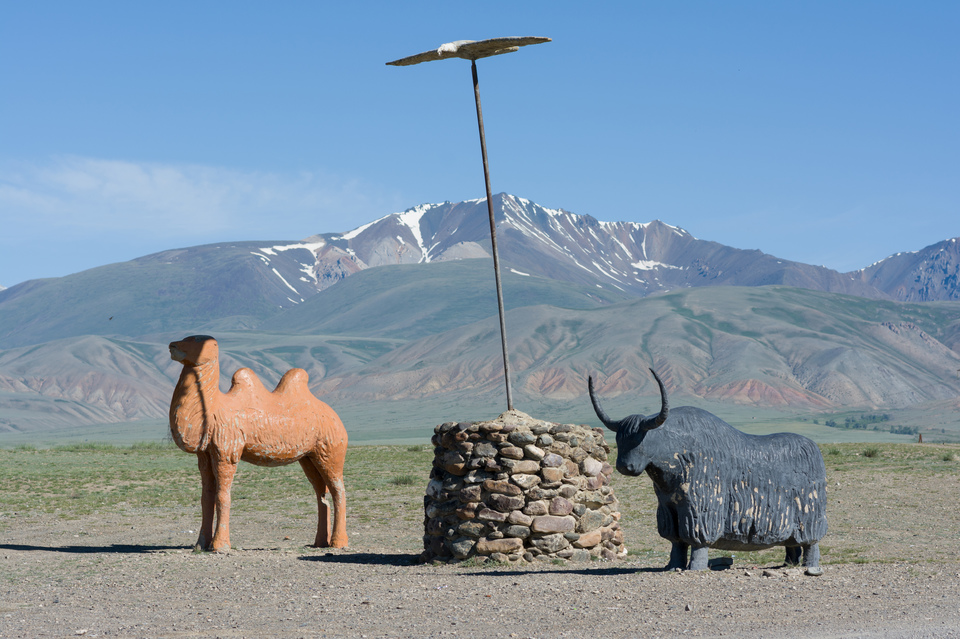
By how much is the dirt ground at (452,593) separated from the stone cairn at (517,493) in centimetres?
35

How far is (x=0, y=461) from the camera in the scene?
40.9m

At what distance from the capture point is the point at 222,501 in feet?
53.0

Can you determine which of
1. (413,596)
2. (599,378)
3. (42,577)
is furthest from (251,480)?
(599,378)

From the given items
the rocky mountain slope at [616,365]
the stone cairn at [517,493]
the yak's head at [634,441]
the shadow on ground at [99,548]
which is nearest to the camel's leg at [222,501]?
the shadow on ground at [99,548]

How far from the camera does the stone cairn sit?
45.5 ft

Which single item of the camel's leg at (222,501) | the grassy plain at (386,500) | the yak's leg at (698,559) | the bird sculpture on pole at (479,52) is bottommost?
the grassy plain at (386,500)

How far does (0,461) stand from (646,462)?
35277 millimetres

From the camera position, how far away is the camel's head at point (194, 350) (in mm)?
16172

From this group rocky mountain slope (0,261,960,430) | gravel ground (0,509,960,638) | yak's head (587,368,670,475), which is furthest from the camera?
rocky mountain slope (0,261,960,430)

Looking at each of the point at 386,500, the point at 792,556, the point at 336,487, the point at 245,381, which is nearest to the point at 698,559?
the point at 792,556

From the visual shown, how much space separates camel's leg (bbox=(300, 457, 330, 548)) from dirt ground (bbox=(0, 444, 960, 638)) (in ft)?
1.17

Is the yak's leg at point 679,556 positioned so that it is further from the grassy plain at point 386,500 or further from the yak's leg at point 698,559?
the grassy plain at point 386,500

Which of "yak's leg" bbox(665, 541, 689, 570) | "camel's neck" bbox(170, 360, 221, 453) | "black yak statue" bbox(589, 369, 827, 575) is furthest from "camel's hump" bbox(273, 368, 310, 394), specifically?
"yak's leg" bbox(665, 541, 689, 570)

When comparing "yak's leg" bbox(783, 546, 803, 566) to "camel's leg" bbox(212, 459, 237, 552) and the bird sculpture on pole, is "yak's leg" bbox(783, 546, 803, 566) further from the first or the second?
"camel's leg" bbox(212, 459, 237, 552)
